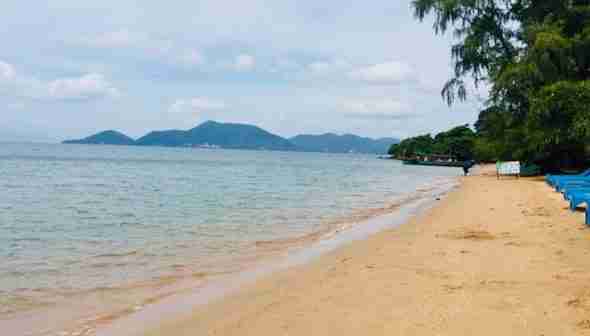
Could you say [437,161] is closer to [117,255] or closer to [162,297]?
[117,255]

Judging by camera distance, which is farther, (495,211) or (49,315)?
(495,211)

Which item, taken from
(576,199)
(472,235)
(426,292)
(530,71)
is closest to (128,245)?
(472,235)

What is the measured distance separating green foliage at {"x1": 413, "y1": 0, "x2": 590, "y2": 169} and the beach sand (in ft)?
63.4

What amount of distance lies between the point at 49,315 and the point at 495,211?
43.9 ft

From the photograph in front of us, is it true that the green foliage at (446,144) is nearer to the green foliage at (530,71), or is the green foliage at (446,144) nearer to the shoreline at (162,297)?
the green foliage at (530,71)

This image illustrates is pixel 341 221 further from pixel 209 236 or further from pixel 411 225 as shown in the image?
pixel 209 236

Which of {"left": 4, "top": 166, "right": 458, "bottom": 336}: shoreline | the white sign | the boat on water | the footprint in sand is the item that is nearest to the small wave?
{"left": 4, "top": 166, "right": 458, "bottom": 336}: shoreline

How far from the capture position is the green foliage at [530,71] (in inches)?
1176

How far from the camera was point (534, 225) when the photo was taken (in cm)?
1271

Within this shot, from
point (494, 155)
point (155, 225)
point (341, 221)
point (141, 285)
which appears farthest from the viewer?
point (494, 155)

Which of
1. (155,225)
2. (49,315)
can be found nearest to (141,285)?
(49,315)

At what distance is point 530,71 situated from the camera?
A: 3102 centimetres

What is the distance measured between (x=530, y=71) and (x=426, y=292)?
91.8 ft

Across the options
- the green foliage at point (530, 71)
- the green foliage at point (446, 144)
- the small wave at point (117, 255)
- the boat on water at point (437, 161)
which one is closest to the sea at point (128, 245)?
the small wave at point (117, 255)
